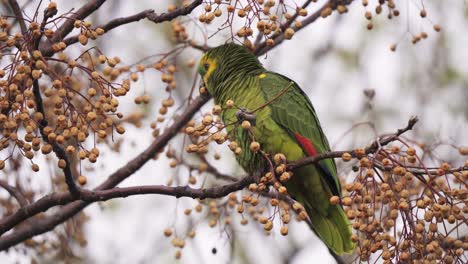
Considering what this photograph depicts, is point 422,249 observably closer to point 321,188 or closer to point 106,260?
point 321,188

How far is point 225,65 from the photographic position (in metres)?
4.43

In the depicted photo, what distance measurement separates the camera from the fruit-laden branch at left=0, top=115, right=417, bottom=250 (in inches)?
118

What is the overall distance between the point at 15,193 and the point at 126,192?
2.47 ft

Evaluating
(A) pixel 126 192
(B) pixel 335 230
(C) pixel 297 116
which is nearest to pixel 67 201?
(A) pixel 126 192

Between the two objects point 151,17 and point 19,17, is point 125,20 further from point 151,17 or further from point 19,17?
point 19,17

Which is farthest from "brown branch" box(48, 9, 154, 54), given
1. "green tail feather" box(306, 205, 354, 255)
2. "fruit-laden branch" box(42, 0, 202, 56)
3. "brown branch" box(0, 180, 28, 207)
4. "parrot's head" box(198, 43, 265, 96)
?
"green tail feather" box(306, 205, 354, 255)

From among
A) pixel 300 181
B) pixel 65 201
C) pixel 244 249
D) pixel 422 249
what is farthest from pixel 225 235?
pixel 244 249

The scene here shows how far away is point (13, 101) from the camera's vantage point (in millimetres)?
2652

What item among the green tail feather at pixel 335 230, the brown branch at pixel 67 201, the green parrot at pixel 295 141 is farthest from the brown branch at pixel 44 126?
the green tail feather at pixel 335 230

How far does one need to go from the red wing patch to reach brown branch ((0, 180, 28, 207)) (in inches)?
56.2

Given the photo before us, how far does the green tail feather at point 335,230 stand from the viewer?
156 inches

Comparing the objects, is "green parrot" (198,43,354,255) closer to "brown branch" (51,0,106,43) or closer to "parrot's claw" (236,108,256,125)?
"parrot's claw" (236,108,256,125)

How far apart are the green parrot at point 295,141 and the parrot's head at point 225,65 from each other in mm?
73

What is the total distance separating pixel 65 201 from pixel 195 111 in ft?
4.20
